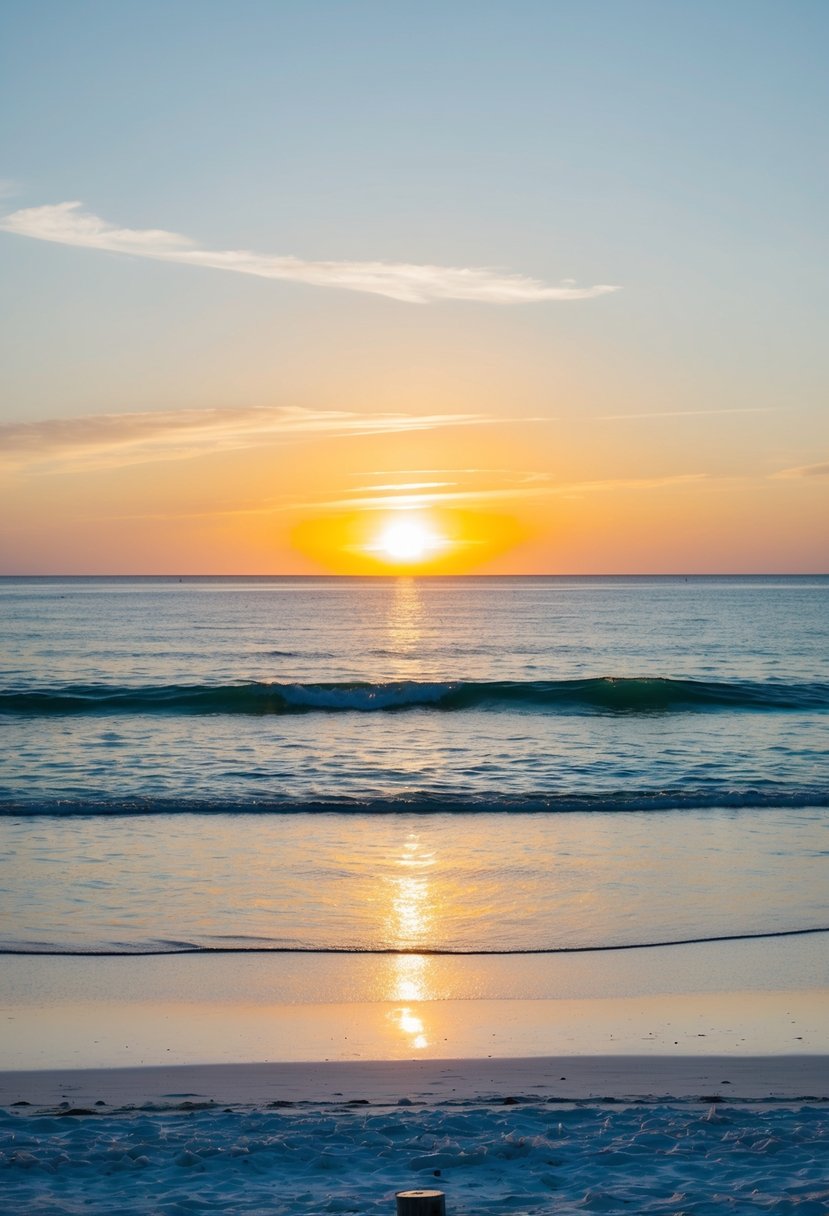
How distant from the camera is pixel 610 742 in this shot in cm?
2484

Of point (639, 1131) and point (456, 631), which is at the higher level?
point (456, 631)

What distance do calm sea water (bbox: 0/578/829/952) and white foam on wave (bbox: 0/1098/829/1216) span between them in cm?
350

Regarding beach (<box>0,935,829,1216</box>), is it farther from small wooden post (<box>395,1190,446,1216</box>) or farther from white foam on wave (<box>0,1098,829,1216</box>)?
small wooden post (<box>395,1190,446,1216</box>)

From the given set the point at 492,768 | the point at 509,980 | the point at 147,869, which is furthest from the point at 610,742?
the point at 509,980

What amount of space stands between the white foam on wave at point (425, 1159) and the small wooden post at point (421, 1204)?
1368mm

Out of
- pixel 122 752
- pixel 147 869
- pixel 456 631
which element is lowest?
pixel 147 869

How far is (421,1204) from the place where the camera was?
3.48m

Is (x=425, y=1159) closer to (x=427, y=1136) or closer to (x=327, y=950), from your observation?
(x=427, y=1136)

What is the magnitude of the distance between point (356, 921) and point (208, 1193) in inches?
200

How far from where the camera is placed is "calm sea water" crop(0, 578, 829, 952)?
10141 mm

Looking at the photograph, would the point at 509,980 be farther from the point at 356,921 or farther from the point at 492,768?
the point at 492,768

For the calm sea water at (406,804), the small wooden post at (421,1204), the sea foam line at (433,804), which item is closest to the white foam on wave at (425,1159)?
the small wooden post at (421,1204)

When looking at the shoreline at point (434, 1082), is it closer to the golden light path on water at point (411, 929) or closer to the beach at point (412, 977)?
the beach at point (412, 977)

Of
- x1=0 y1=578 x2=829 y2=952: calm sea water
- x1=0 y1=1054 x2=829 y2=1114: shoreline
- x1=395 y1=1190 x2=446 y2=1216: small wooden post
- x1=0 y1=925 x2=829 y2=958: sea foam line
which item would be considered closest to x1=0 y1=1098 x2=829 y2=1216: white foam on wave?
x1=0 y1=1054 x2=829 y2=1114: shoreline
